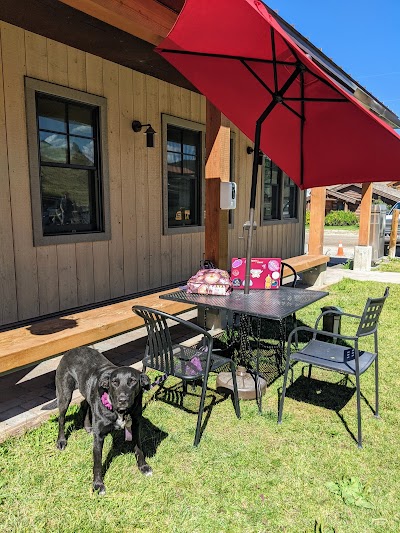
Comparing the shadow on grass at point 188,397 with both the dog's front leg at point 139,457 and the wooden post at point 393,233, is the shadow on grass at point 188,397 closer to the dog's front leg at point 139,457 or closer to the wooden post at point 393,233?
the dog's front leg at point 139,457

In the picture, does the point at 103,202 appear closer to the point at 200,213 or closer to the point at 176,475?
the point at 200,213

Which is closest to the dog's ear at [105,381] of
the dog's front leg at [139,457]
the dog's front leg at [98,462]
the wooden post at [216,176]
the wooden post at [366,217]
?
the dog's front leg at [98,462]

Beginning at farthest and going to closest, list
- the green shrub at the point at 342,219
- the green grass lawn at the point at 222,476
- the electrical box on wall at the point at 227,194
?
the green shrub at the point at 342,219
the electrical box on wall at the point at 227,194
the green grass lawn at the point at 222,476

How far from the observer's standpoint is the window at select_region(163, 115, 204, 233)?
602cm

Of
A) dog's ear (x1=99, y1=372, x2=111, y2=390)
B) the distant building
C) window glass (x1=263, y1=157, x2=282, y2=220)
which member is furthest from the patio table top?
the distant building

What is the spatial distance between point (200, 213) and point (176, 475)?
473 centimetres

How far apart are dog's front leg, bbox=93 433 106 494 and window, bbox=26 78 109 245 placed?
2.70 meters

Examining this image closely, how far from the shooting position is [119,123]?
16.9ft

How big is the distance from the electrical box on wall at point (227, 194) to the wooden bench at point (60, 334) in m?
1.24

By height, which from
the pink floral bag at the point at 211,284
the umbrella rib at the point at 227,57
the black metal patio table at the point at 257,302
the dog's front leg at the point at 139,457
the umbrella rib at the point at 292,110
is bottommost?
the dog's front leg at the point at 139,457

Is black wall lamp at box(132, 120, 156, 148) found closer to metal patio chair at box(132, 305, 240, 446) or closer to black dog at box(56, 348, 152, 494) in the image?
metal patio chair at box(132, 305, 240, 446)

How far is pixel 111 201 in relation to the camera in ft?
16.9

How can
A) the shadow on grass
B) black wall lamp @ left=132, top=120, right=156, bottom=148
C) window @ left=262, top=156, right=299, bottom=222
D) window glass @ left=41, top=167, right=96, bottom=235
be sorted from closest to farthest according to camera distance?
the shadow on grass, window glass @ left=41, top=167, right=96, bottom=235, black wall lamp @ left=132, top=120, right=156, bottom=148, window @ left=262, top=156, right=299, bottom=222

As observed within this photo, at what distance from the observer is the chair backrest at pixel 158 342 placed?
273cm
